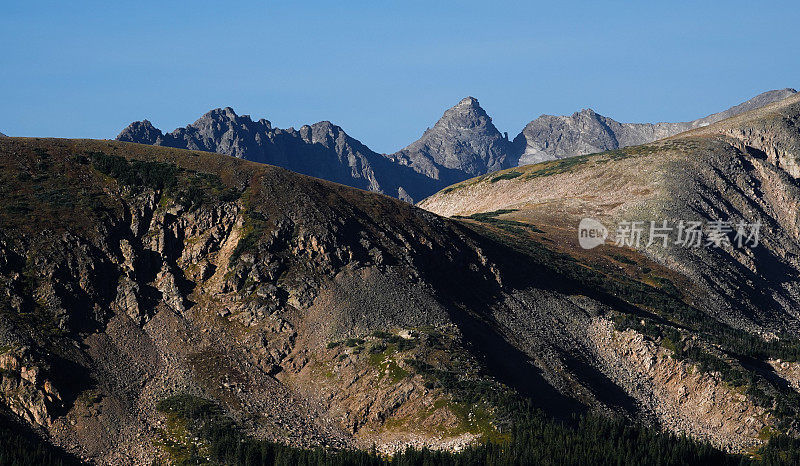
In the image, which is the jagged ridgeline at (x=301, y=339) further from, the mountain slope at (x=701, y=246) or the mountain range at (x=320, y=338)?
the mountain slope at (x=701, y=246)

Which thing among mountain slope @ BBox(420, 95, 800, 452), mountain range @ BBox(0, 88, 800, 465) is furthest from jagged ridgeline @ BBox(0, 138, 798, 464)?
mountain slope @ BBox(420, 95, 800, 452)

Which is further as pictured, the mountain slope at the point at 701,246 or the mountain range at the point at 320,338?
the mountain slope at the point at 701,246

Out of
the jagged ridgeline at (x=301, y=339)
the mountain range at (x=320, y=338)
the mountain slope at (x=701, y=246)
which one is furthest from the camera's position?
the mountain slope at (x=701, y=246)

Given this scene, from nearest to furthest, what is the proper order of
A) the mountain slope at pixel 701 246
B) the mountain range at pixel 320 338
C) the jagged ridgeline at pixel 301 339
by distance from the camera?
the jagged ridgeline at pixel 301 339, the mountain range at pixel 320 338, the mountain slope at pixel 701 246

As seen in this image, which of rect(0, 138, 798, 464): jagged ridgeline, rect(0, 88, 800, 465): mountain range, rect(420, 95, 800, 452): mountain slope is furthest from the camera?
rect(420, 95, 800, 452): mountain slope

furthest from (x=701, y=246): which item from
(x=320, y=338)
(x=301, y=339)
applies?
(x=301, y=339)

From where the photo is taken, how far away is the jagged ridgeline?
72.6 m

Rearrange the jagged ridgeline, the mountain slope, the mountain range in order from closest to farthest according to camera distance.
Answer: the jagged ridgeline, the mountain range, the mountain slope

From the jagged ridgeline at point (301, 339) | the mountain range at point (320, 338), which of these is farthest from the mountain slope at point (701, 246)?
the jagged ridgeline at point (301, 339)

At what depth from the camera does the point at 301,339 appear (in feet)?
284

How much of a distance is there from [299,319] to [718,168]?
117m

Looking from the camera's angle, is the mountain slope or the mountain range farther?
the mountain slope

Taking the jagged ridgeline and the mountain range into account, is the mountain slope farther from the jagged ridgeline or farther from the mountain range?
the jagged ridgeline

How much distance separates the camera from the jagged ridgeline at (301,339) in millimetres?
72562
